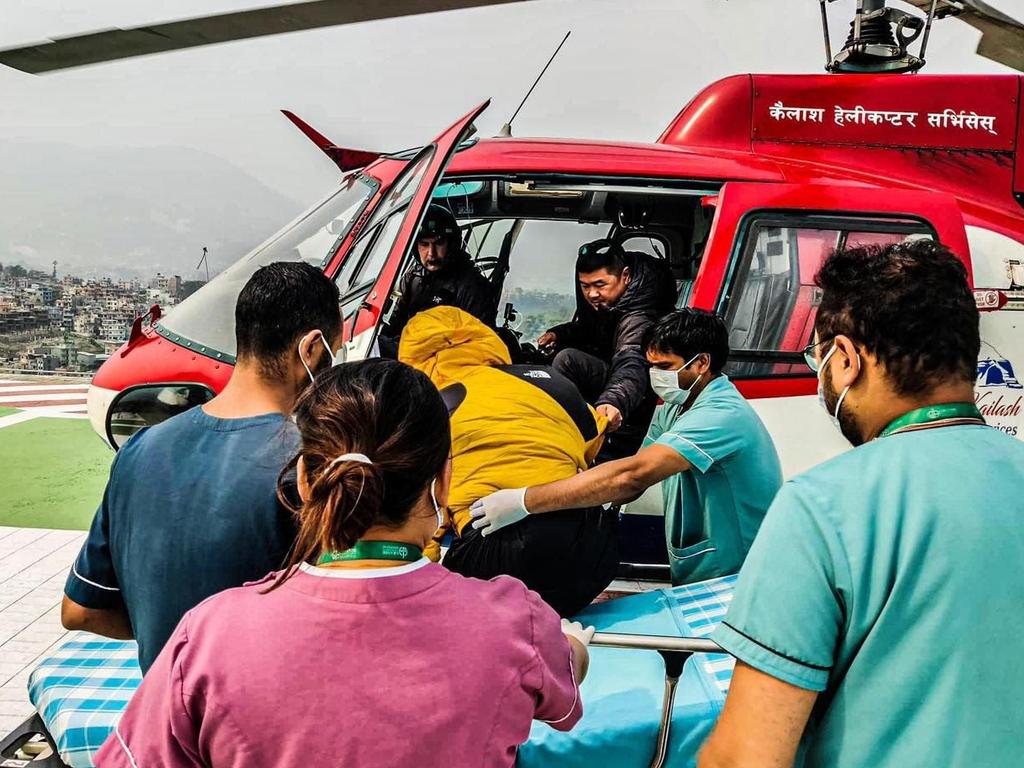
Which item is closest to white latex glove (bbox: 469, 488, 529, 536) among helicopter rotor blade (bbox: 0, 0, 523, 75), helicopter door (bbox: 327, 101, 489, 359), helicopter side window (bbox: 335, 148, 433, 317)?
helicopter door (bbox: 327, 101, 489, 359)

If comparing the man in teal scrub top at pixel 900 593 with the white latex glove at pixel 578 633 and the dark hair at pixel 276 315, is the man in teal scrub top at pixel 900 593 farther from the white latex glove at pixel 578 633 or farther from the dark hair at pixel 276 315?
the dark hair at pixel 276 315

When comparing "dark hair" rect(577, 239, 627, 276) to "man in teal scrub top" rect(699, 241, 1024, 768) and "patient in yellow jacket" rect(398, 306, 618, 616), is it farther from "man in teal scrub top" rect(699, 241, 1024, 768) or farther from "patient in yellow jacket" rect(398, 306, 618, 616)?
"man in teal scrub top" rect(699, 241, 1024, 768)

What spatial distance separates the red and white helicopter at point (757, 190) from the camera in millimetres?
2990

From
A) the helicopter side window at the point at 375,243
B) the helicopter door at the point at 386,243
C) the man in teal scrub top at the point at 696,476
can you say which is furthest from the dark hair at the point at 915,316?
the helicopter side window at the point at 375,243

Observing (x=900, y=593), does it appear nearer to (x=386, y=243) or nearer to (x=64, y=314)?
(x=386, y=243)

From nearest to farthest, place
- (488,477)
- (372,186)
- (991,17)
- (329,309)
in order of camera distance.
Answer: (329,309), (488,477), (372,186), (991,17)

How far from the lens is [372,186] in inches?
142

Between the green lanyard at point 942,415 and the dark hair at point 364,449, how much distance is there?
0.68 m

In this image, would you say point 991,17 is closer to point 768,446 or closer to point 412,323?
point 768,446

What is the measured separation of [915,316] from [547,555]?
141 cm

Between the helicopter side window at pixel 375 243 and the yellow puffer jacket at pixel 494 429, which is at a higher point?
the helicopter side window at pixel 375 243

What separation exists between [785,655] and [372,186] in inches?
121

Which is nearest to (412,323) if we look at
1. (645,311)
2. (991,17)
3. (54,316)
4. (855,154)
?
(645,311)

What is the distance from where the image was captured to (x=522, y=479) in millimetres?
2289
